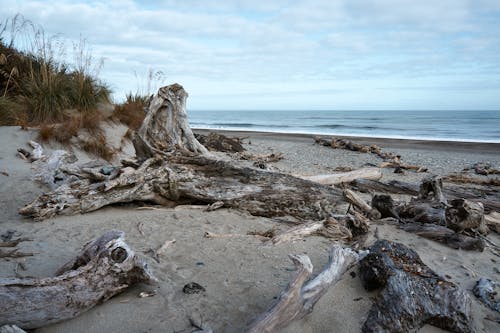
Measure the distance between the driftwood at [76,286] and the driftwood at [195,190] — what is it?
195 cm

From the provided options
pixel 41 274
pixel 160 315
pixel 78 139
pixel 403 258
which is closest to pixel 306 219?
pixel 403 258

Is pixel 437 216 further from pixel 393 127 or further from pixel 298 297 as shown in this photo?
pixel 393 127

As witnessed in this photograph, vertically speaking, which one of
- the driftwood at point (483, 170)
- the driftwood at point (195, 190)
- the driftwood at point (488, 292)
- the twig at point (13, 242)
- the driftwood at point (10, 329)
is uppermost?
the driftwood at point (195, 190)

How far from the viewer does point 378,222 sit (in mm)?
4746

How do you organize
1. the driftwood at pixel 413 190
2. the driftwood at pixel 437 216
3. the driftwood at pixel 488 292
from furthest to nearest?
the driftwood at pixel 413 190, the driftwood at pixel 437 216, the driftwood at pixel 488 292

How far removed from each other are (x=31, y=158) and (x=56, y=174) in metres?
1.34

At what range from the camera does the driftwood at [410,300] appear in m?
2.55

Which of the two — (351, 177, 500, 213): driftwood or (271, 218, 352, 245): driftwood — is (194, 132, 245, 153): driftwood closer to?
(351, 177, 500, 213): driftwood

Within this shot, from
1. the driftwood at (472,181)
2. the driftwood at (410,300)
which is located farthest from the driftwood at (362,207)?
the driftwood at (472,181)

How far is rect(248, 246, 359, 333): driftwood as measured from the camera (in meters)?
2.33

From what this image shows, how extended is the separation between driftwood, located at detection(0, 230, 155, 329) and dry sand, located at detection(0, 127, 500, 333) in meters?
0.10

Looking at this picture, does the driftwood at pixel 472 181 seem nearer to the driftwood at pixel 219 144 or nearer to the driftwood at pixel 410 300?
the driftwood at pixel 219 144

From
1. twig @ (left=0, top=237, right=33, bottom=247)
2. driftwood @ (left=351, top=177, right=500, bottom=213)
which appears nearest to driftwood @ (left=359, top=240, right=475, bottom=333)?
twig @ (left=0, top=237, right=33, bottom=247)

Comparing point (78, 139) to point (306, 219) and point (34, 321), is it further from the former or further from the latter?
point (34, 321)
